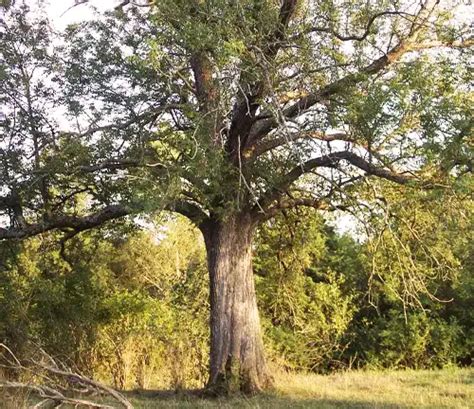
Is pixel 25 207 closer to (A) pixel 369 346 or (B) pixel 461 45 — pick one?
(B) pixel 461 45

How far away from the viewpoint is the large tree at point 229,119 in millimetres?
9758

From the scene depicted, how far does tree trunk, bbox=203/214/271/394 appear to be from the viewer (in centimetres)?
1288

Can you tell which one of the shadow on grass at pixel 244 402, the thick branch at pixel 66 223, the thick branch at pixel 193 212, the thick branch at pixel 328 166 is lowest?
the shadow on grass at pixel 244 402

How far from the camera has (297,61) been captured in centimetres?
1091

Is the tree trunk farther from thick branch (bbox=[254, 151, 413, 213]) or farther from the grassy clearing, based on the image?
thick branch (bbox=[254, 151, 413, 213])

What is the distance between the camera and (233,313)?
1328cm

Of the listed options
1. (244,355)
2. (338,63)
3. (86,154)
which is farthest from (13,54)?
(244,355)

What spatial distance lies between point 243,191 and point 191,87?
2.08 metres

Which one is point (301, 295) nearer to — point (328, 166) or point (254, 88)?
point (328, 166)

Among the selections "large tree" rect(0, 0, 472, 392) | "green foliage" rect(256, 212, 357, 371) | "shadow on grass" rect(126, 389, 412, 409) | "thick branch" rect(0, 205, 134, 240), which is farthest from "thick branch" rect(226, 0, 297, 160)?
"green foliage" rect(256, 212, 357, 371)

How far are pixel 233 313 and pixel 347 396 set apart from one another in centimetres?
275

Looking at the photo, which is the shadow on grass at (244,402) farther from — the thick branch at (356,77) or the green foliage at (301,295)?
the green foliage at (301,295)

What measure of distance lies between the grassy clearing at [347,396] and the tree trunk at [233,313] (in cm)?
62

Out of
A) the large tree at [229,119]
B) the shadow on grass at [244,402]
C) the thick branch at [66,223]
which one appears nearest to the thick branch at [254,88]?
the large tree at [229,119]
